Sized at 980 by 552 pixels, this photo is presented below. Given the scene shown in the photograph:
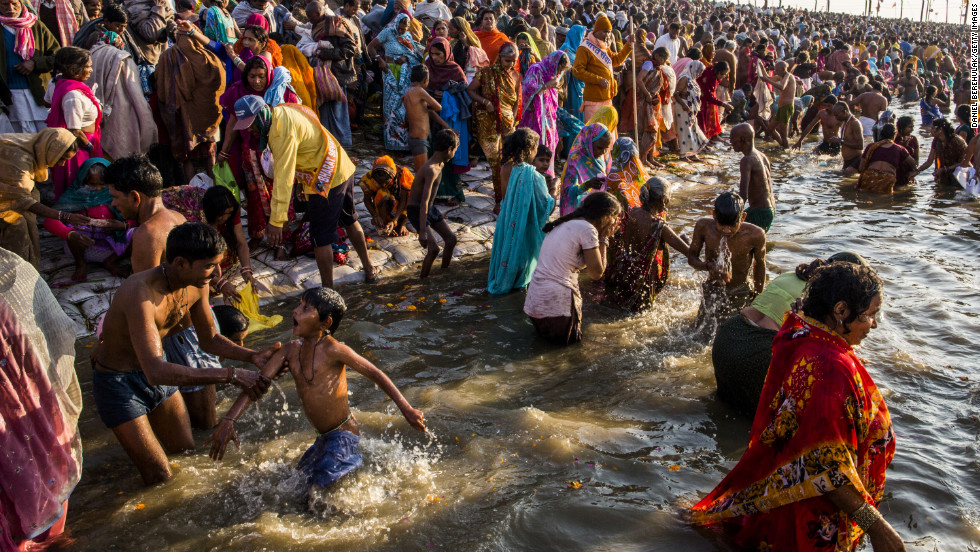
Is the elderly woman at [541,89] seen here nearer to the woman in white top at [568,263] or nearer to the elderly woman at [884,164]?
the woman in white top at [568,263]

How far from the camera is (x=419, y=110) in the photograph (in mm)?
7805

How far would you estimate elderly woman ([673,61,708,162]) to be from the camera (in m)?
12.0

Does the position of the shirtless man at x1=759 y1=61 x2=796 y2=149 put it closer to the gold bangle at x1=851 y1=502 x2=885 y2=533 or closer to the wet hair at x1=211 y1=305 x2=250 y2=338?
the wet hair at x1=211 y1=305 x2=250 y2=338

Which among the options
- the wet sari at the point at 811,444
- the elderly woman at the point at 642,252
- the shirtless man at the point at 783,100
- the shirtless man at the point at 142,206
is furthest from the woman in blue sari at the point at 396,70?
the shirtless man at the point at 783,100

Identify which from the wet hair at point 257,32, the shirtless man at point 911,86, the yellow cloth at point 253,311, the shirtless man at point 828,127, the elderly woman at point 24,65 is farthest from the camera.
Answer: the shirtless man at point 911,86

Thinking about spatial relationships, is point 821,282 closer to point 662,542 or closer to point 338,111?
point 662,542

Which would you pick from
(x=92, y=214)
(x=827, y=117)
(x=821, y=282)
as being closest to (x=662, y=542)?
(x=821, y=282)

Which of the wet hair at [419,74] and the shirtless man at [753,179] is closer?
the shirtless man at [753,179]

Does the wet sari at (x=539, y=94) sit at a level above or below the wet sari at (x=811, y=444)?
above

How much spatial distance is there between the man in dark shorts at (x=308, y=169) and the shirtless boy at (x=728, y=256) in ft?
9.85

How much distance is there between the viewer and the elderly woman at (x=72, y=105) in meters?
6.00

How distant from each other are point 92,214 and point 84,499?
Result: 3197 millimetres

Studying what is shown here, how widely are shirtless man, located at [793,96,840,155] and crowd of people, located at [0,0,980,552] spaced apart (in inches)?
1.5

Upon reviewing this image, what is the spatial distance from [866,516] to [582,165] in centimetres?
485
